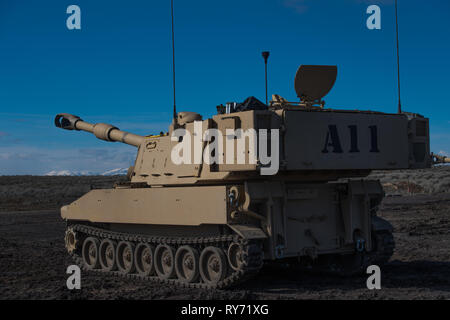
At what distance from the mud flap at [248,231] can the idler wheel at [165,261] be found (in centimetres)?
197

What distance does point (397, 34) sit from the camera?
1222 cm

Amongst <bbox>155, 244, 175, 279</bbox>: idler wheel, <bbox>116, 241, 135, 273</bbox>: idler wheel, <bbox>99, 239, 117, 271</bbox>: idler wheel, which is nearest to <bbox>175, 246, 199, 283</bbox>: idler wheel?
<bbox>155, 244, 175, 279</bbox>: idler wheel

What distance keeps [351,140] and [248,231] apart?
8.60 ft

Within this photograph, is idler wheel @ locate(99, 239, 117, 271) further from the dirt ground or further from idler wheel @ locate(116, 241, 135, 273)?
the dirt ground

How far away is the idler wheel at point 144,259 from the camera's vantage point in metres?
12.7

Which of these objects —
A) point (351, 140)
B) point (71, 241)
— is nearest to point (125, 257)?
point (71, 241)

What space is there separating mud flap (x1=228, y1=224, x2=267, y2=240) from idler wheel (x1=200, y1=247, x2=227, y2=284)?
61 cm

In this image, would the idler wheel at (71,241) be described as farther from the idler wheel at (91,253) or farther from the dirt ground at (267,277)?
the dirt ground at (267,277)

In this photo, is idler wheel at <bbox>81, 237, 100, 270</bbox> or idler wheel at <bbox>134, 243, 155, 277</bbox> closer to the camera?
idler wheel at <bbox>134, 243, 155, 277</bbox>

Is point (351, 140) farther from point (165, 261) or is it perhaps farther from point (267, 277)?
point (165, 261)

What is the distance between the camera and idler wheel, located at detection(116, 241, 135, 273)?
43.7 feet

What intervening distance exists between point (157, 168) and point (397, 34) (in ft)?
18.5
